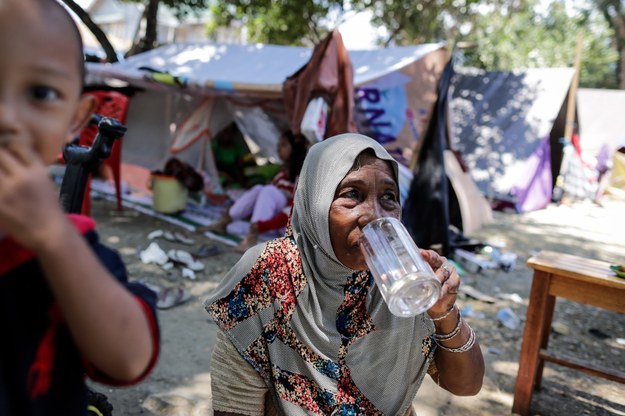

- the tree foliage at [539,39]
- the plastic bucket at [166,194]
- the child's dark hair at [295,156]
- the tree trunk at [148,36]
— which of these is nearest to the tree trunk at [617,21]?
the tree foliage at [539,39]

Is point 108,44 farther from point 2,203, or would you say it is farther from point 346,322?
point 2,203

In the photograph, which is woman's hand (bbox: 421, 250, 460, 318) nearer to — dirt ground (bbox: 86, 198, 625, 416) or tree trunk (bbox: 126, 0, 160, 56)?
dirt ground (bbox: 86, 198, 625, 416)

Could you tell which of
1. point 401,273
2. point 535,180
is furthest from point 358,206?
point 535,180

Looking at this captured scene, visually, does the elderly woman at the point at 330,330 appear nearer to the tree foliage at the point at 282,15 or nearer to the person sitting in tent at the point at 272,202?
the person sitting in tent at the point at 272,202

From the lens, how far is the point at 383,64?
636 cm

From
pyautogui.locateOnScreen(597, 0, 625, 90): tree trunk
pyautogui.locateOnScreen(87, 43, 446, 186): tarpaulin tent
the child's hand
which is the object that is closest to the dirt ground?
pyautogui.locateOnScreen(87, 43, 446, 186): tarpaulin tent

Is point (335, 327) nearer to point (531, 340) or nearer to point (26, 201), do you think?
point (26, 201)

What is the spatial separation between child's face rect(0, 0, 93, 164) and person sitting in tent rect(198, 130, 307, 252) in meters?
5.07

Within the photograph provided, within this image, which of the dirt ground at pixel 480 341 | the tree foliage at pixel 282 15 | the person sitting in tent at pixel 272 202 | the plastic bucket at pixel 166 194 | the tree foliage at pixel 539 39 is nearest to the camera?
the dirt ground at pixel 480 341

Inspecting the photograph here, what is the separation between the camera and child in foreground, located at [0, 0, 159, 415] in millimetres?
602

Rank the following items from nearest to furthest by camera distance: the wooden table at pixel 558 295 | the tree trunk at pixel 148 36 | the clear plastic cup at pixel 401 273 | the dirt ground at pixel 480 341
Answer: the clear plastic cup at pixel 401 273 < the wooden table at pixel 558 295 < the dirt ground at pixel 480 341 < the tree trunk at pixel 148 36

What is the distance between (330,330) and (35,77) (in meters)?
1.15

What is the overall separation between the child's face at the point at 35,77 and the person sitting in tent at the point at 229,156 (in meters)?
7.42

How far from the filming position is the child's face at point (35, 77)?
2.06 feet
